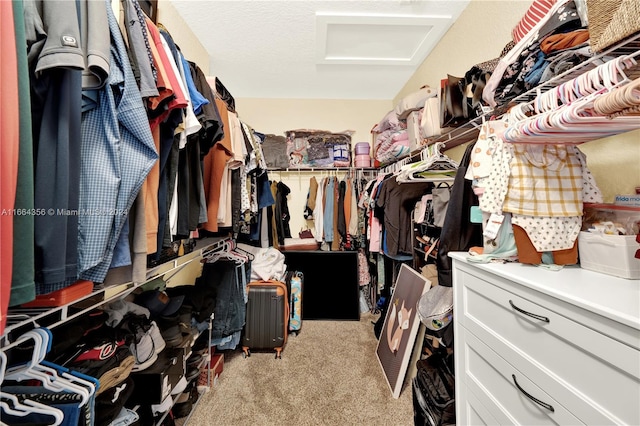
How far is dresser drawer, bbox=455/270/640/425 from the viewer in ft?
1.66

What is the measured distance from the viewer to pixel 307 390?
1.61 metres

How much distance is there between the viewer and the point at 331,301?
2629mm

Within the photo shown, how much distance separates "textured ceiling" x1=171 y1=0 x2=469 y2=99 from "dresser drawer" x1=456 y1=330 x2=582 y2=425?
7.07ft

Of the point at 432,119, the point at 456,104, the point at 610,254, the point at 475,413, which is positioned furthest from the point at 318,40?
the point at 475,413

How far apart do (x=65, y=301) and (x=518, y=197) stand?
4.95ft

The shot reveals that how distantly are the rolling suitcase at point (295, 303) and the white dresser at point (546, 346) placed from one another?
5.04 feet

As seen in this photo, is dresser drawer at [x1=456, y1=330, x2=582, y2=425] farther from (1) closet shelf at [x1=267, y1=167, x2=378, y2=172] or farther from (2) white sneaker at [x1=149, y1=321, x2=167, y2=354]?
(1) closet shelf at [x1=267, y1=167, x2=378, y2=172]

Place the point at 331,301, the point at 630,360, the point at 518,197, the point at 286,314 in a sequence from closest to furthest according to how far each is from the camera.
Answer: the point at 630,360 < the point at 518,197 < the point at 286,314 < the point at 331,301

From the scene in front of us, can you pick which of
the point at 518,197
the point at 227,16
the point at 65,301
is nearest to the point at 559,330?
the point at 518,197

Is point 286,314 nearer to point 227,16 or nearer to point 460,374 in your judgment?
point 460,374

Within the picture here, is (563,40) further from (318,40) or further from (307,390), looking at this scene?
(307,390)

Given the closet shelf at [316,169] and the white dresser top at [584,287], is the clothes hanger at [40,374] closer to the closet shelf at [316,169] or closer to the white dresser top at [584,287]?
the white dresser top at [584,287]

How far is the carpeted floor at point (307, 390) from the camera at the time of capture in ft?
4.60

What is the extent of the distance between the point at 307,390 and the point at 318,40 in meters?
2.75
